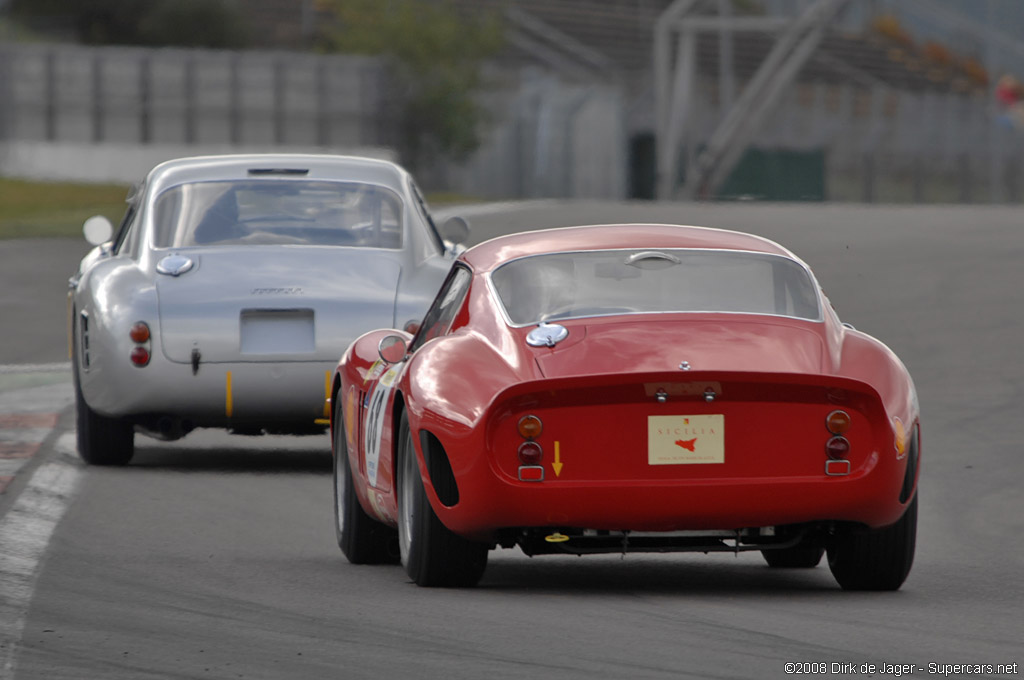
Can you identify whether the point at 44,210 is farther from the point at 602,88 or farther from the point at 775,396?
the point at 775,396

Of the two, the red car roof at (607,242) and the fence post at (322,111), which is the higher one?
the red car roof at (607,242)

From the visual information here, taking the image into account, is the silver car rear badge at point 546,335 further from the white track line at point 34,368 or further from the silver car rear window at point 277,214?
the white track line at point 34,368

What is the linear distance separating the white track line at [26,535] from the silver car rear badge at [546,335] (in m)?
1.76

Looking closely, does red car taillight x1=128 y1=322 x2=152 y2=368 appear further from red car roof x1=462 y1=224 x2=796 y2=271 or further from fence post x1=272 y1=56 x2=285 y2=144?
fence post x1=272 y1=56 x2=285 y2=144

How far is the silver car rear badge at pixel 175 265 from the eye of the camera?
444 inches

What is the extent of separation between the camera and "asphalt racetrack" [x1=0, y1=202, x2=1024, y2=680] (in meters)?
5.85

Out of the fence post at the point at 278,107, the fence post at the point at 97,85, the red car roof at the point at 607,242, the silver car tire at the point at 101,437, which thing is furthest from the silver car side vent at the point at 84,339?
the fence post at the point at 278,107

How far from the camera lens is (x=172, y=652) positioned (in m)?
5.99

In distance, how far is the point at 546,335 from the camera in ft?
22.9

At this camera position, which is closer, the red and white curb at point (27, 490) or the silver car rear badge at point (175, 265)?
the red and white curb at point (27, 490)

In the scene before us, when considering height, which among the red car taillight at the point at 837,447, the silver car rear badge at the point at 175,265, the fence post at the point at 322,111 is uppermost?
the red car taillight at the point at 837,447

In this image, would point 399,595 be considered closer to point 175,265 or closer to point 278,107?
point 175,265

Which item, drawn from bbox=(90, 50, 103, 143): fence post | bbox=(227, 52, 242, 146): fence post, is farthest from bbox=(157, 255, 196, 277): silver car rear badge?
bbox=(227, 52, 242, 146): fence post

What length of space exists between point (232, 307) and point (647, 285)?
4.12 meters
